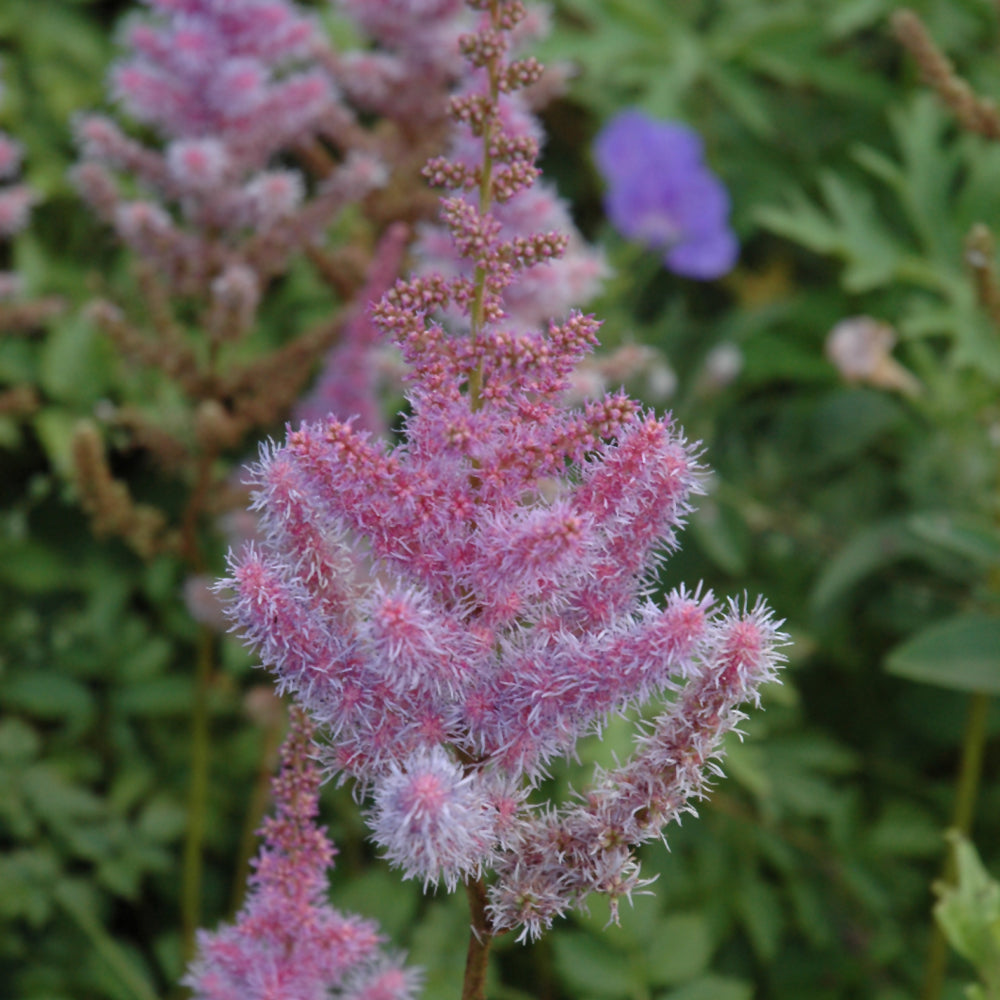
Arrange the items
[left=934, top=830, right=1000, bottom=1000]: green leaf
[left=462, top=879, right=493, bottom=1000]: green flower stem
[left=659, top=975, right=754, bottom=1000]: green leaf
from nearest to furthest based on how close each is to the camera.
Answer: [left=462, top=879, right=493, bottom=1000]: green flower stem, [left=934, top=830, right=1000, bottom=1000]: green leaf, [left=659, top=975, right=754, bottom=1000]: green leaf

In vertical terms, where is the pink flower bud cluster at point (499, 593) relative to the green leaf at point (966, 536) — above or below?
above

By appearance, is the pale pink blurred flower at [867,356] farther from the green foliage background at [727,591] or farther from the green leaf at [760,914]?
the green leaf at [760,914]

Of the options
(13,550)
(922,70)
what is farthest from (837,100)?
(13,550)

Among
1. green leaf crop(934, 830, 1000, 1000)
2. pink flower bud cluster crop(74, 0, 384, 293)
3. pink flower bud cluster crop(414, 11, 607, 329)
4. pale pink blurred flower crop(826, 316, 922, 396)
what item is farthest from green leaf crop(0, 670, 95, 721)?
pale pink blurred flower crop(826, 316, 922, 396)

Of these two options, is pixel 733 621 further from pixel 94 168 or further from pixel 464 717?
pixel 94 168

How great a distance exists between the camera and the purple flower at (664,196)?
2426mm

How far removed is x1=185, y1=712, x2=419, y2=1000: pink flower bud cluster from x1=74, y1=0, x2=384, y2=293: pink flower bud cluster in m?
0.97

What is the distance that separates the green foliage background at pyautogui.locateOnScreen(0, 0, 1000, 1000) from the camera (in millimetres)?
1709

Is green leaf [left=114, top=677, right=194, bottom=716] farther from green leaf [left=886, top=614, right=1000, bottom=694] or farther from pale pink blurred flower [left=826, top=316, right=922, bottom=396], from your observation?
pale pink blurred flower [left=826, top=316, right=922, bottom=396]

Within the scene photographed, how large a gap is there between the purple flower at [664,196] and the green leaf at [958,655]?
3.25ft

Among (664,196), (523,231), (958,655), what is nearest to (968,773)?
(958,655)

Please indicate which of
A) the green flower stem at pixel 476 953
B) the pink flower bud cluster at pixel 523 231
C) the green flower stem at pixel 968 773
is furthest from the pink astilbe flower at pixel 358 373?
the green flower stem at pixel 968 773

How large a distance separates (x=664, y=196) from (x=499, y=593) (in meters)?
1.75

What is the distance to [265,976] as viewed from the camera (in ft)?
3.18
